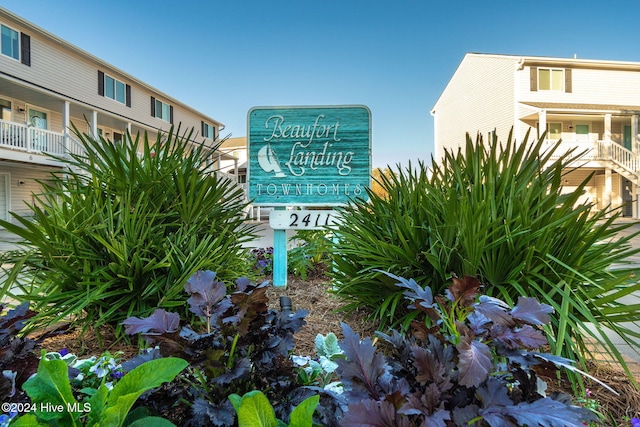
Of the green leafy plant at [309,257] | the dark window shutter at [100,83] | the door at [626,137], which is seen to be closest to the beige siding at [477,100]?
the door at [626,137]

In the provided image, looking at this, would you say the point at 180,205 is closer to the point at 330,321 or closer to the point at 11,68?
the point at 330,321

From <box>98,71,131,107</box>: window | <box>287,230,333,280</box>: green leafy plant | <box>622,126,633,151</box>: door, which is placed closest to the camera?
<box>287,230,333,280</box>: green leafy plant

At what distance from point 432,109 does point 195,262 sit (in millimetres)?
29463

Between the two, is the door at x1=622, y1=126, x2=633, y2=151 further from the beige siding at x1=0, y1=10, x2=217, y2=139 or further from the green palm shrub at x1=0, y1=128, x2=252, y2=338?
the green palm shrub at x1=0, y1=128, x2=252, y2=338

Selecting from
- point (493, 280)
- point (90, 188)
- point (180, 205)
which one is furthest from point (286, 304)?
point (90, 188)

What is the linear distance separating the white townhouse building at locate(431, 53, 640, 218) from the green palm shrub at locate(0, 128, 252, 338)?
2115 centimetres

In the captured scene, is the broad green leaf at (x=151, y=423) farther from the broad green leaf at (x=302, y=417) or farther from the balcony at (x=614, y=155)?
the balcony at (x=614, y=155)

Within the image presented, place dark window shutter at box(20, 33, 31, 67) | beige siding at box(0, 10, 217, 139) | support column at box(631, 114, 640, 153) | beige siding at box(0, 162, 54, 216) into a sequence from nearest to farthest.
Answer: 1. dark window shutter at box(20, 33, 31, 67)
2. beige siding at box(0, 10, 217, 139)
3. beige siding at box(0, 162, 54, 216)
4. support column at box(631, 114, 640, 153)

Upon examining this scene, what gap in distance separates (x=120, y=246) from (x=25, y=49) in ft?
58.4

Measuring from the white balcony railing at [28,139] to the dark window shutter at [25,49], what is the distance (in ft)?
10.3

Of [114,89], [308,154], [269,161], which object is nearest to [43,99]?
[114,89]

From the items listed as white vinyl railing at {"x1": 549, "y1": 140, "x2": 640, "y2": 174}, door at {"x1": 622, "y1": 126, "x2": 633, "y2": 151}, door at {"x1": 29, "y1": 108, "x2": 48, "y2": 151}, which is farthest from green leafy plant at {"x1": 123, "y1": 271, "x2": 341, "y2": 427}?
door at {"x1": 622, "y1": 126, "x2": 633, "y2": 151}

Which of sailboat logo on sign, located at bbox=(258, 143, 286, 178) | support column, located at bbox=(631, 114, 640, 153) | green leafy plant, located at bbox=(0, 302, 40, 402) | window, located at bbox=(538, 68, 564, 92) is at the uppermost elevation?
window, located at bbox=(538, 68, 564, 92)

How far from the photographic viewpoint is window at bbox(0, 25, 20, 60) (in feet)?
45.6
